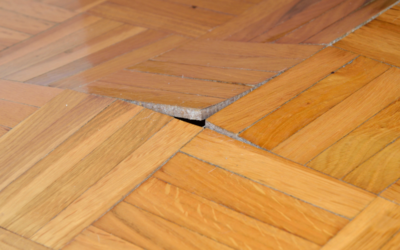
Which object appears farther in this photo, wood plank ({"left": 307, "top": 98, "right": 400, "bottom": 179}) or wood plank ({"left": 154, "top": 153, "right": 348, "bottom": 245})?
wood plank ({"left": 307, "top": 98, "right": 400, "bottom": 179})

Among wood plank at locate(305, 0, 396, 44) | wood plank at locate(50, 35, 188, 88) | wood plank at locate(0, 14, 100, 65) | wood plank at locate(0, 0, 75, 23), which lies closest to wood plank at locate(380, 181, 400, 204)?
wood plank at locate(305, 0, 396, 44)

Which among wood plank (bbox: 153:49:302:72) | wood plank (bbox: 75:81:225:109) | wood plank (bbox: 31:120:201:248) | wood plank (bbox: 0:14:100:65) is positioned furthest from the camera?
wood plank (bbox: 0:14:100:65)

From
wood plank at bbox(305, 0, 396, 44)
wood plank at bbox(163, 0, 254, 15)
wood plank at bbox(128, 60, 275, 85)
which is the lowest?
wood plank at bbox(128, 60, 275, 85)

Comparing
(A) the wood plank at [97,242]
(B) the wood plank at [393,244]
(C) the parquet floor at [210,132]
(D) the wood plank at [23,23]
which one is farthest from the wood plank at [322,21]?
(D) the wood plank at [23,23]

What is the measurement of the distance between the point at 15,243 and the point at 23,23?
114cm

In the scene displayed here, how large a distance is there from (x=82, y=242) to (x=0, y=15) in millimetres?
1331

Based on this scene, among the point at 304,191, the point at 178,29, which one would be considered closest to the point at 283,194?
the point at 304,191

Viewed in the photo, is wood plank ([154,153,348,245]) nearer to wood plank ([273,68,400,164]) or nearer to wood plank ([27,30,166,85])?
wood plank ([273,68,400,164])

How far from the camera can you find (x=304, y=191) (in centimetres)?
88

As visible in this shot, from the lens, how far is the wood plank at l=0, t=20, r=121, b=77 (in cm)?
145

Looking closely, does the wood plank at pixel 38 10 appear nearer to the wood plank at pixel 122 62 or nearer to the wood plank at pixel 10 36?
the wood plank at pixel 10 36

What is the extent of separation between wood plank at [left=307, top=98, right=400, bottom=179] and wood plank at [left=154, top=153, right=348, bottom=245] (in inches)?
4.7

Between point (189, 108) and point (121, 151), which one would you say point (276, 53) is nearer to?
point (189, 108)

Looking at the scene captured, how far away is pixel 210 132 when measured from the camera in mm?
1045
